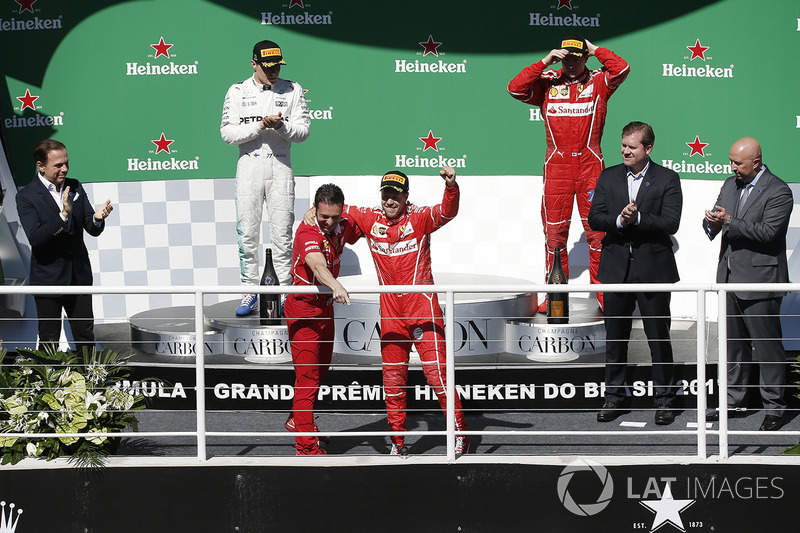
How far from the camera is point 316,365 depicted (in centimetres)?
489

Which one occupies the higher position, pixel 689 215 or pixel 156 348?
pixel 689 215

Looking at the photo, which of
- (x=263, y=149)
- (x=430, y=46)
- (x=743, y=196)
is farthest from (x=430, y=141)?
(x=743, y=196)

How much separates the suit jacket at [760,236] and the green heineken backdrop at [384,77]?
2.45m

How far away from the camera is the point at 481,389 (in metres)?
5.64

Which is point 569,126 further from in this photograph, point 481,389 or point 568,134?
point 481,389

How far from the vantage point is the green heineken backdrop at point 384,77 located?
306 inches

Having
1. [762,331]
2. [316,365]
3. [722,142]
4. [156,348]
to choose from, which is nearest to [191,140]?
[156,348]

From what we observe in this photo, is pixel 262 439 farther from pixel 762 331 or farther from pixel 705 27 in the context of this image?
pixel 705 27

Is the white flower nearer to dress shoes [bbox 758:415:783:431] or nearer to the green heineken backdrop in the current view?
dress shoes [bbox 758:415:783:431]

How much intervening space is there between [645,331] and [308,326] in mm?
1795

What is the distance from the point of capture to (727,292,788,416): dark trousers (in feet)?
17.3

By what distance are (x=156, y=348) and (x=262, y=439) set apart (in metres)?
1.31

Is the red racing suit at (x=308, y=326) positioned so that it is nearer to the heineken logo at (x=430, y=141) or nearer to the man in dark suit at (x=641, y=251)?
the man in dark suit at (x=641, y=251)

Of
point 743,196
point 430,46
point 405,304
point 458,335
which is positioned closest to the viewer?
point 405,304
